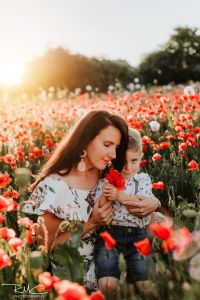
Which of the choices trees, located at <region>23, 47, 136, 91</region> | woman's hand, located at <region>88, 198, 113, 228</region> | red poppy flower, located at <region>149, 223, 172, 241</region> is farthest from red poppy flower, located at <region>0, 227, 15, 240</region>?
trees, located at <region>23, 47, 136, 91</region>

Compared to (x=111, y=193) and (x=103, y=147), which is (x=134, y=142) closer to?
(x=103, y=147)

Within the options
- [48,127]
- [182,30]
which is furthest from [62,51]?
[48,127]

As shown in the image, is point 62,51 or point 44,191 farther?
point 62,51

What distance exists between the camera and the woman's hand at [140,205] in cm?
283

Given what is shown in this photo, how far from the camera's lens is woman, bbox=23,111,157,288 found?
9.14 ft

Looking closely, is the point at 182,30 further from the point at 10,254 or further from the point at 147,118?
the point at 10,254

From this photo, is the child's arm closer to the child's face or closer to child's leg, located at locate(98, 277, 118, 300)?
the child's face

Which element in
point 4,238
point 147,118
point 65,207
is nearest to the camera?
point 4,238

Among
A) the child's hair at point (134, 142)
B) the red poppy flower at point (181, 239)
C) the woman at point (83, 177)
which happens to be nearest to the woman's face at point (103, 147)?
the woman at point (83, 177)

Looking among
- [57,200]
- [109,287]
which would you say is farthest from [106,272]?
[57,200]

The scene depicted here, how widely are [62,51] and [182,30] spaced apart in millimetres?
5000

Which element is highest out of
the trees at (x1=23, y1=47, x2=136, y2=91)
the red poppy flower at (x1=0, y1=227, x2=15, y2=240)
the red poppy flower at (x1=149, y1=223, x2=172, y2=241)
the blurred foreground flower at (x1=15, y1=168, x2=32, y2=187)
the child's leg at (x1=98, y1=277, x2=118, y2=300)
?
the trees at (x1=23, y1=47, x2=136, y2=91)

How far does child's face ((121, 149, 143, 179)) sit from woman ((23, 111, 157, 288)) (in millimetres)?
34

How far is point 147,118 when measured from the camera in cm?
517
